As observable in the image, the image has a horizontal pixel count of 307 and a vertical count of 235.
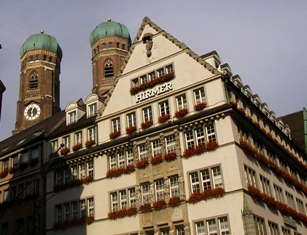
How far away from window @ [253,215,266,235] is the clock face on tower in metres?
57.4

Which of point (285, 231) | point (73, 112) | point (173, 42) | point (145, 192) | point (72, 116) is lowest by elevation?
point (285, 231)

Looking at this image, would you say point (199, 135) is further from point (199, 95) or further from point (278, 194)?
point (278, 194)

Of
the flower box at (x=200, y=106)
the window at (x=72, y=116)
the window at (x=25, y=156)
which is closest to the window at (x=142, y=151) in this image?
the flower box at (x=200, y=106)

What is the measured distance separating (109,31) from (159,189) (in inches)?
2290

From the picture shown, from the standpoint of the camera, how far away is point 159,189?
3666 cm

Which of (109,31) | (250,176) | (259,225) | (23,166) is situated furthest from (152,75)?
(109,31)

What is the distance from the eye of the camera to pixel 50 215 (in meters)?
42.8

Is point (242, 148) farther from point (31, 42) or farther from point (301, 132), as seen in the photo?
point (31, 42)

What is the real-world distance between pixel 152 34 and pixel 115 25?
50018 mm

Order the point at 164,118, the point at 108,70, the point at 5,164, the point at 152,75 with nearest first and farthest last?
1. the point at 164,118
2. the point at 152,75
3. the point at 5,164
4. the point at 108,70

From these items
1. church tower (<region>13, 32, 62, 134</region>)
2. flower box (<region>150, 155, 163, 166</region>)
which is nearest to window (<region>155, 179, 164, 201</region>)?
flower box (<region>150, 155, 163, 166</region>)

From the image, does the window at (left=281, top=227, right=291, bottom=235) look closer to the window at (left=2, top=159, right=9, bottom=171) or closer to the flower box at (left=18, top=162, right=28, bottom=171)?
the flower box at (left=18, top=162, right=28, bottom=171)

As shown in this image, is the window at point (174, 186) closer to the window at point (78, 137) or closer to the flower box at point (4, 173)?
the window at point (78, 137)

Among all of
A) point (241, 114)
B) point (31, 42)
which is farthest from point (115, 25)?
point (241, 114)
